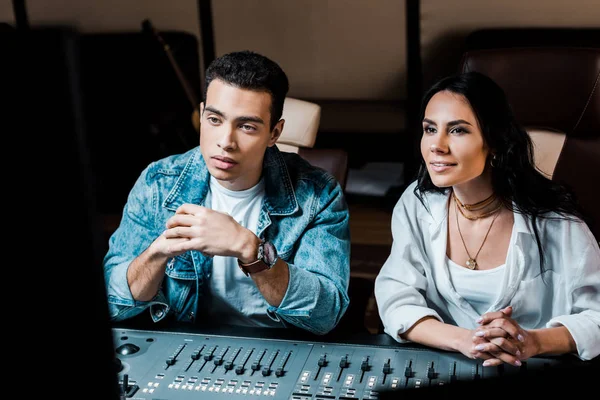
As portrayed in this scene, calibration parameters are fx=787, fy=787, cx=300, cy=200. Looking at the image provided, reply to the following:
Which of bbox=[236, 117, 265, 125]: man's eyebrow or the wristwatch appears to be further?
bbox=[236, 117, 265, 125]: man's eyebrow

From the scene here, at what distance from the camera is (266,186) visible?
6.17 feet

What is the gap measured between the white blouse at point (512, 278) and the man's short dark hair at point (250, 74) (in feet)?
1.36

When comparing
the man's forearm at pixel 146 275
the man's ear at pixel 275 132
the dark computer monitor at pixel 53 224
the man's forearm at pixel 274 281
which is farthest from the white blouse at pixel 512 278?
the dark computer monitor at pixel 53 224

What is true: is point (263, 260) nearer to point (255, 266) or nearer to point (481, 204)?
point (255, 266)

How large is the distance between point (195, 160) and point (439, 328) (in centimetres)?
72

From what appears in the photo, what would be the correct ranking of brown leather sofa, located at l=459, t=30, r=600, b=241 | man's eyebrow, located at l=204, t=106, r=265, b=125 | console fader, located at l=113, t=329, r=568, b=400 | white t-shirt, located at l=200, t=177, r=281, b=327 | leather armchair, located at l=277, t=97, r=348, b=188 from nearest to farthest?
console fader, located at l=113, t=329, r=568, b=400
man's eyebrow, located at l=204, t=106, r=265, b=125
white t-shirt, located at l=200, t=177, r=281, b=327
brown leather sofa, located at l=459, t=30, r=600, b=241
leather armchair, located at l=277, t=97, r=348, b=188

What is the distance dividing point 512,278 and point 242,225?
624mm

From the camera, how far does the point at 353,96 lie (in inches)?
179

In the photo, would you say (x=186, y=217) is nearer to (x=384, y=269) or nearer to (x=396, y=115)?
(x=384, y=269)

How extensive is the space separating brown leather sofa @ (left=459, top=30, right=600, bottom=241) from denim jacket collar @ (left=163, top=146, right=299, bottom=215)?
717 mm

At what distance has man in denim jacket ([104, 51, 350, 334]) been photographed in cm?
169

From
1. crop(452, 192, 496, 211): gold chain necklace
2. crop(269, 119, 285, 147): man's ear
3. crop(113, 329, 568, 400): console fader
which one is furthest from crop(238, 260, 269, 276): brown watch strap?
crop(452, 192, 496, 211): gold chain necklace

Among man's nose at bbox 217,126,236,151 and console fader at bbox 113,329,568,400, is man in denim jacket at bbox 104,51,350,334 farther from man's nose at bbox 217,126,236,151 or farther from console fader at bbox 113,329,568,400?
console fader at bbox 113,329,568,400

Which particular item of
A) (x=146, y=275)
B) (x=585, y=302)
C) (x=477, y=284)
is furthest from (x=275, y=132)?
(x=585, y=302)
